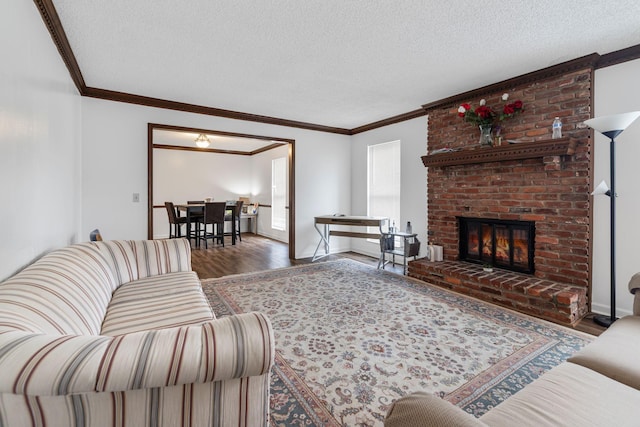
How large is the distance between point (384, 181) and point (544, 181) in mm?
2418

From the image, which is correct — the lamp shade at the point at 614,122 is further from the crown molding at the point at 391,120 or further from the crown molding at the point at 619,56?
the crown molding at the point at 391,120

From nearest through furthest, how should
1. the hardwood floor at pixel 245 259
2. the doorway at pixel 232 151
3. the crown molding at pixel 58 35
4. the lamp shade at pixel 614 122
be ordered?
1. the crown molding at pixel 58 35
2. the lamp shade at pixel 614 122
3. the hardwood floor at pixel 245 259
4. the doorway at pixel 232 151

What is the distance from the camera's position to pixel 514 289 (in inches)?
114

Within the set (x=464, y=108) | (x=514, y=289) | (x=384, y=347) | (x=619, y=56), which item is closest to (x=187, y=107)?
(x=464, y=108)

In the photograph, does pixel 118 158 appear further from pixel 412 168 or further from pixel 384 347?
pixel 412 168

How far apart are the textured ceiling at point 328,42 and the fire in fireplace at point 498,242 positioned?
1.62 metres

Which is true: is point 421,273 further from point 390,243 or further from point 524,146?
point 524,146

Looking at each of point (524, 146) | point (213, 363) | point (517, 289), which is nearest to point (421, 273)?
point (517, 289)

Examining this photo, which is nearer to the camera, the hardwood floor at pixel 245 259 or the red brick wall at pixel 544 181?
the red brick wall at pixel 544 181

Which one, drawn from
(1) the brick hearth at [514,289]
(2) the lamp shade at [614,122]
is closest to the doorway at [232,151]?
(1) the brick hearth at [514,289]

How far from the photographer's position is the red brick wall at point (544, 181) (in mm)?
2838

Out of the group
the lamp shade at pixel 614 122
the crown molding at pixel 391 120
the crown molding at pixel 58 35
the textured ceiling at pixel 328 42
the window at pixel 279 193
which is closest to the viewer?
the crown molding at pixel 58 35

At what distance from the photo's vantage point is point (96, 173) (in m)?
3.64

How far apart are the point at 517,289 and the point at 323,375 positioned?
2144mm
